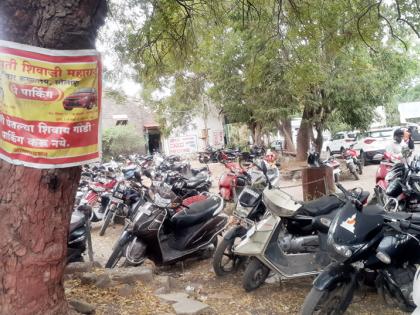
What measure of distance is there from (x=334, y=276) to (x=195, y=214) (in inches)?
104

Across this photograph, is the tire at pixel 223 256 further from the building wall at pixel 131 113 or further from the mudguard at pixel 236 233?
the building wall at pixel 131 113

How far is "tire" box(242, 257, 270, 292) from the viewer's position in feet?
14.7

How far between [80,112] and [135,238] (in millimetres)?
2789

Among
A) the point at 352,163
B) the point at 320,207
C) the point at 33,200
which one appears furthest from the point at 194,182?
the point at 352,163

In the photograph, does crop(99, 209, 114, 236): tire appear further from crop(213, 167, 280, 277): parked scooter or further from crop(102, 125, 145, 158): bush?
crop(102, 125, 145, 158): bush

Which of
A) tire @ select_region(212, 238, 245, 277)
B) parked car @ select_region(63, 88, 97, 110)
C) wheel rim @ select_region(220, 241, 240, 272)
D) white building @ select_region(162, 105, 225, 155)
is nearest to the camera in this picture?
parked car @ select_region(63, 88, 97, 110)

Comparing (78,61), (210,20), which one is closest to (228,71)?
(210,20)

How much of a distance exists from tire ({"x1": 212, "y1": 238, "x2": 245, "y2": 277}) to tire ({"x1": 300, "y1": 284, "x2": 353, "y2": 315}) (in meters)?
1.76

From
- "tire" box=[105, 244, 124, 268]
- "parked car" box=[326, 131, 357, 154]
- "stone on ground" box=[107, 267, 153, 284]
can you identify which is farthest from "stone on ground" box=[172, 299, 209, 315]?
"parked car" box=[326, 131, 357, 154]

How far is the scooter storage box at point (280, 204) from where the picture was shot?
14.1 ft

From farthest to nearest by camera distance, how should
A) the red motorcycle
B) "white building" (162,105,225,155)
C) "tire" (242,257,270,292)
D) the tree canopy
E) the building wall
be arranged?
the building wall
"white building" (162,105,225,155)
the red motorcycle
the tree canopy
"tire" (242,257,270,292)

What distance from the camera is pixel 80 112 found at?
2680 millimetres

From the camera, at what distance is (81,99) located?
8.81 ft

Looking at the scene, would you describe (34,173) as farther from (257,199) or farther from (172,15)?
(172,15)
